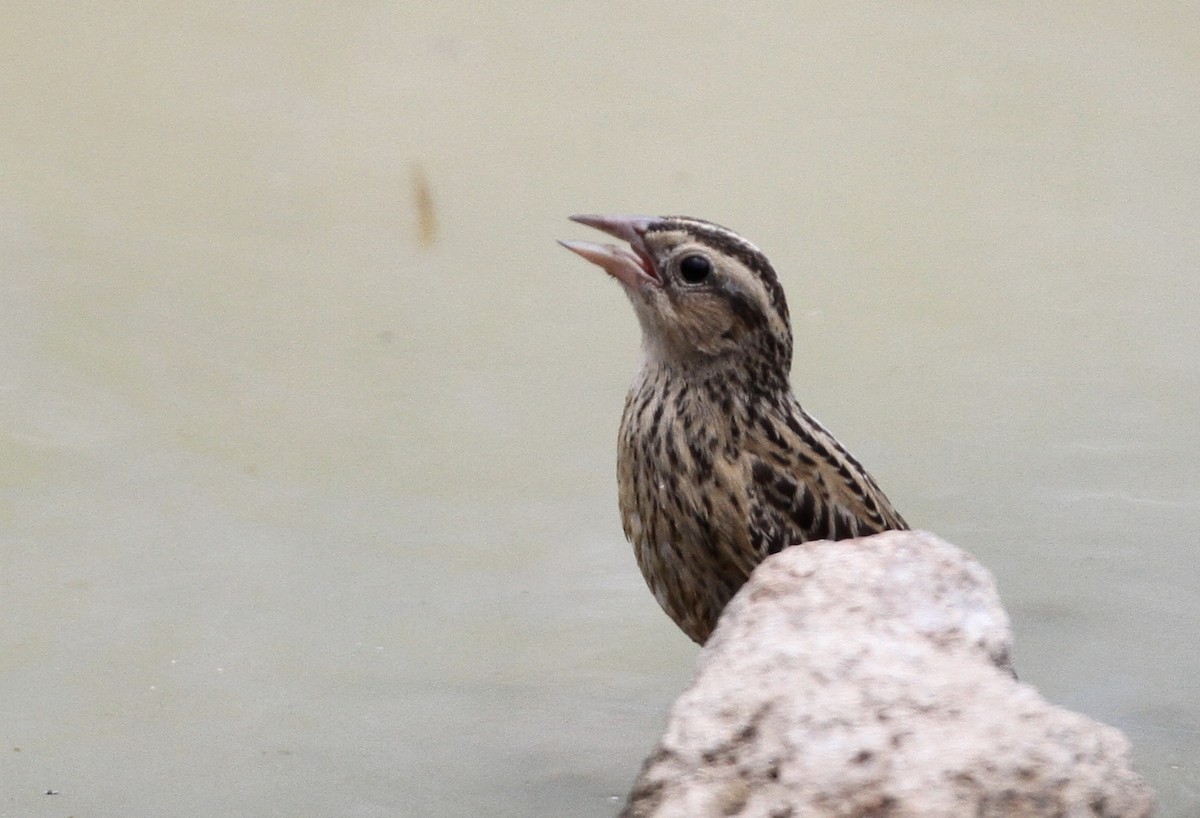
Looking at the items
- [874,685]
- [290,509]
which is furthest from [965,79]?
[874,685]

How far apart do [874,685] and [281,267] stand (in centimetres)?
512

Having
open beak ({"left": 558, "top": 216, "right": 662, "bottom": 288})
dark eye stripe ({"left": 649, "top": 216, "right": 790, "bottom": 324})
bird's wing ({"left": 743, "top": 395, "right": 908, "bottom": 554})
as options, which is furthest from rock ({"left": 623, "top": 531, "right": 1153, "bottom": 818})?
open beak ({"left": 558, "top": 216, "right": 662, "bottom": 288})

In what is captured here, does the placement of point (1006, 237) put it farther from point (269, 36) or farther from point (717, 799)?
point (717, 799)

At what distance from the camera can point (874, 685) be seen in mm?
3473

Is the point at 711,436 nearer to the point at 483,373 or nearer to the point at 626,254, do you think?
the point at 626,254

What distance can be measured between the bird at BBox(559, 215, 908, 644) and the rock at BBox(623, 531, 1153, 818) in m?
1.21

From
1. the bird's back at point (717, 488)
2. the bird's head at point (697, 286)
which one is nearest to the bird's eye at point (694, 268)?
the bird's head at point (697, 286)

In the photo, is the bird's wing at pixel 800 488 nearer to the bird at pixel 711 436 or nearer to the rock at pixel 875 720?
the bird at pixel 711 436

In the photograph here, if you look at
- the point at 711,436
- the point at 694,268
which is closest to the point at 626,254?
the point at 694,268

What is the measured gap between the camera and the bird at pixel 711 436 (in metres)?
5.11

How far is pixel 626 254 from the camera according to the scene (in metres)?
5.30

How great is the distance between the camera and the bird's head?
5176 millimetres

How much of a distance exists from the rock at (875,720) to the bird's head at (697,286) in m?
1.43

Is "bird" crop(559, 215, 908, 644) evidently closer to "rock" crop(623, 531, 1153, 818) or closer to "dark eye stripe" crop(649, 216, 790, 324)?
"dark eye stripe" crop(649, 216, 790, 324)
